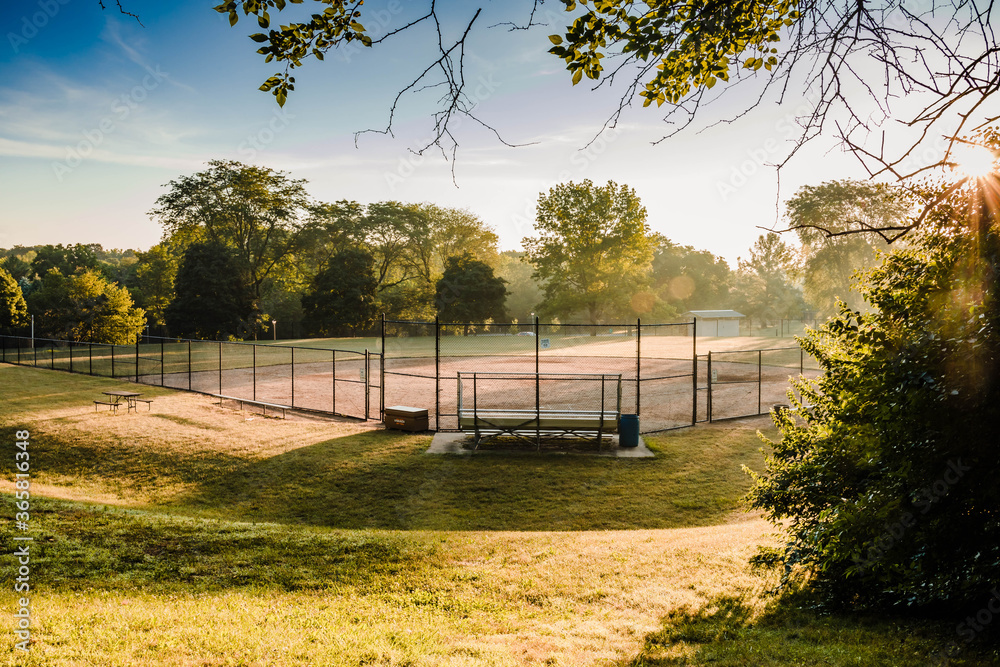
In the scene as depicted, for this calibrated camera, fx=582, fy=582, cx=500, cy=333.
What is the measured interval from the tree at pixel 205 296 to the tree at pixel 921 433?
53213mm

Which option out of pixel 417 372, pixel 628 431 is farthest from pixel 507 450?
pixel 417 372

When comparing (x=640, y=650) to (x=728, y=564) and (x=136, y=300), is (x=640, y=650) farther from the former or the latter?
(x=136, y=300)

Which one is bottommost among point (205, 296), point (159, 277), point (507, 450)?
point (507, 450)

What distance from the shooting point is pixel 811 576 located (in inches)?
244

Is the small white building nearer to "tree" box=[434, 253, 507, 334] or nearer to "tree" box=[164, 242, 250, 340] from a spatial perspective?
"tree" box=[434, 253, 507, 334]

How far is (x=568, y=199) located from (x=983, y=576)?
6823 cm

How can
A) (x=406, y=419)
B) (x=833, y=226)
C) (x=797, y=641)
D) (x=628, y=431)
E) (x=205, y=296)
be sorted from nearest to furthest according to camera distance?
(x=797, y=641) < (x=628, y=431) < (x=406, y=419) < (x=205, y=296) < (x=833, y=226)

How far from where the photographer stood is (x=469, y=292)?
61000mm

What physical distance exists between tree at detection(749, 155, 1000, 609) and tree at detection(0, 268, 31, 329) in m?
62.7

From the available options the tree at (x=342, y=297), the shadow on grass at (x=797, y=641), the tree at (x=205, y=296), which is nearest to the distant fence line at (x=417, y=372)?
the tree at (x=205, y=296)

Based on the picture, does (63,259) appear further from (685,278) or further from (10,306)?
(685,278)

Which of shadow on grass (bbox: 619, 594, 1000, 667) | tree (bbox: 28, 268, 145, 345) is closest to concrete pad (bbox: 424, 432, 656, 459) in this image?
shadow on grass (bbox: 619, 594, 1000, 667)

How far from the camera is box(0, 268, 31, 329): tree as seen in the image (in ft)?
163

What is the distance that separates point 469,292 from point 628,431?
47.8 metres
